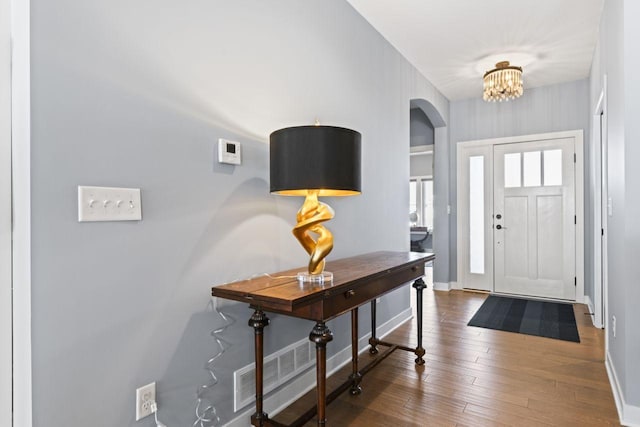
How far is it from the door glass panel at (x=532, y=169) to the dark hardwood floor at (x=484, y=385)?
1.95m

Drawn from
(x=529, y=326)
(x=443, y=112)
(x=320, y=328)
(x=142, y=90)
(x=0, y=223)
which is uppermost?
(x=443, y=112)

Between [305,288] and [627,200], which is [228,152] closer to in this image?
[305,288]

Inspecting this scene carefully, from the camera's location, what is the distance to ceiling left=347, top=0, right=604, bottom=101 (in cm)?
283

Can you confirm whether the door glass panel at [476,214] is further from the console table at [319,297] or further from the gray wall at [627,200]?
the console table at [319,297]

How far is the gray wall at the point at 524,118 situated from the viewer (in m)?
4.37

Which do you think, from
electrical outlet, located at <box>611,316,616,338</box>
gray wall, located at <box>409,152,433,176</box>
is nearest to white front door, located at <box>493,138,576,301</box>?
electrical outlet, located at <box>611,316,616,338</box>

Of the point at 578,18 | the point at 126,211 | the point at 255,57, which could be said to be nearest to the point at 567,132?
the point at 578,18

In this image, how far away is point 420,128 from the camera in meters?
5.58

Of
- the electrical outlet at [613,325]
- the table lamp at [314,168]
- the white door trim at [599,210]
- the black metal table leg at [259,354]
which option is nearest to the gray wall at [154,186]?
the black metal table leg at [259,354]

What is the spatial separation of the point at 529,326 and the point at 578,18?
2.75 m

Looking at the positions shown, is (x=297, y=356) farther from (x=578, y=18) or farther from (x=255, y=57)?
(x=578, y=18)

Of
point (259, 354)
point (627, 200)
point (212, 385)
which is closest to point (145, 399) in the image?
point (212, 385)

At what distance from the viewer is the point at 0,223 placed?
1.08m

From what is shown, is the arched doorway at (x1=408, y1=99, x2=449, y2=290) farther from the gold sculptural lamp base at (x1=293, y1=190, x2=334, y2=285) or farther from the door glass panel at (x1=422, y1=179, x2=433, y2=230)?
the door glass panel at (x1=422, y1=179, x2=433, y2=230)
